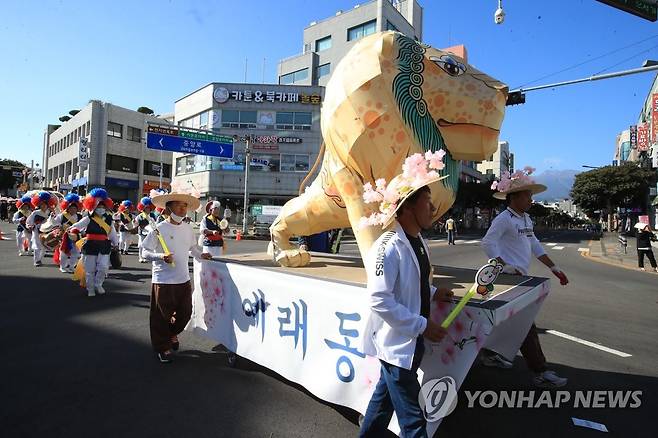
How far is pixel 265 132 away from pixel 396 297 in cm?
2805

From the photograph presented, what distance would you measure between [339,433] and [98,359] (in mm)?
2415

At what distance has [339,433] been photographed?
252cm

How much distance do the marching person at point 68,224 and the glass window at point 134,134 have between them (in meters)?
33.3

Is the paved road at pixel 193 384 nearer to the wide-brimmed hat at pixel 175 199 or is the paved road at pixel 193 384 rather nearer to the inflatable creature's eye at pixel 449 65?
the wide-brimmed hat at pixel 175 199

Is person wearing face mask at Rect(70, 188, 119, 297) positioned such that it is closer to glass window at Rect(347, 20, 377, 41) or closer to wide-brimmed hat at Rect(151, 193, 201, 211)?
wide-brimmed hat at Rect(151, 193, 201, 211)

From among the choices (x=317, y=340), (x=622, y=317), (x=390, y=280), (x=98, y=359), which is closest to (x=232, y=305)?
(x=317, y=340)

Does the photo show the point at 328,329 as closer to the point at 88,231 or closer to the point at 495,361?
the point at 495,361

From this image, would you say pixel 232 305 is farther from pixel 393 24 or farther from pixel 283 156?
pixel 393 24

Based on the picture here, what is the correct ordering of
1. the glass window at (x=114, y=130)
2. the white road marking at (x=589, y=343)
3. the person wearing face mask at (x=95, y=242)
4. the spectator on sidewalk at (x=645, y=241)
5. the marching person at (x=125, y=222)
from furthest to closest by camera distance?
the glass window at (x=114, y=130) < the marching person at (x=125, y=222) < the spectator on sidewalk at (x=645, y=241) < the person wearing face mask at (x=95, y=242) < the white road marking at (x=589, y=343)

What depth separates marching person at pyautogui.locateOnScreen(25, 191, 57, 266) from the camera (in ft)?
31.3

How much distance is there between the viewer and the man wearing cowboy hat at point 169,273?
3629mm

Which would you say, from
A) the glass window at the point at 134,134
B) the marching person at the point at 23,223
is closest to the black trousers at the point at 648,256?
the marching person at the point at 23,223

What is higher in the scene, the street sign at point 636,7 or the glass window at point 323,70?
the glass window at point 323,70
